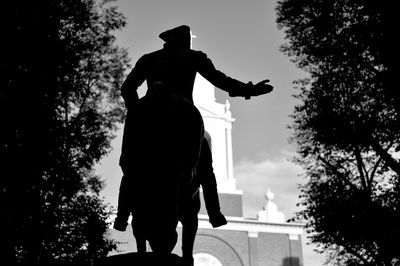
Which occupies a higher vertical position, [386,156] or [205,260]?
[386,156]

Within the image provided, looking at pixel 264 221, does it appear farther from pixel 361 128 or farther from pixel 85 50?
pixel 85 50

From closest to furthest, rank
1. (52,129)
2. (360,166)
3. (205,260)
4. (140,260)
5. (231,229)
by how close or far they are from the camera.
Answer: (140,260) → (52,129) → (360,166) → (205,260) → (231,229)

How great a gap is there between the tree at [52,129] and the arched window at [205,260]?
12439 mm

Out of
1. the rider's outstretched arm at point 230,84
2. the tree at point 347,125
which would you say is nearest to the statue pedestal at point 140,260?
the rider's outstretched arm at point 230,84

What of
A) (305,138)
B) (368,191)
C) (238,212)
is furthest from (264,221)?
(368,191)

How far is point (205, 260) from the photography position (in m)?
28.2

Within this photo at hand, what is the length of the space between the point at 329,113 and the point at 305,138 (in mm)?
2162

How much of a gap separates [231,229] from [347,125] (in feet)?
47.7

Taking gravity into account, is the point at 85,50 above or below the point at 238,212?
above

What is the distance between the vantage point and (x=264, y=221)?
30656 mm

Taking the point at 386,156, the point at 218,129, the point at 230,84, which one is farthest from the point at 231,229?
the point at 230,84

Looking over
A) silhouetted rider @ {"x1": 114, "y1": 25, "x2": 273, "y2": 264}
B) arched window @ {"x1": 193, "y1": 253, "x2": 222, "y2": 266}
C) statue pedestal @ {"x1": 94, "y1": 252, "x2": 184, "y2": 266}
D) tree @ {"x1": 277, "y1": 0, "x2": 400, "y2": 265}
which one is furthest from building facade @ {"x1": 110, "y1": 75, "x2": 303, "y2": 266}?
statue pedestal @ {"x1": 94, "y1": 252, "x2": 184, "y2": 266}

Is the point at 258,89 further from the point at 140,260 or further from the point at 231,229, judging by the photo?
the point at 231,229

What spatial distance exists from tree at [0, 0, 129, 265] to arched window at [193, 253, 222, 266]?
12439 mm
